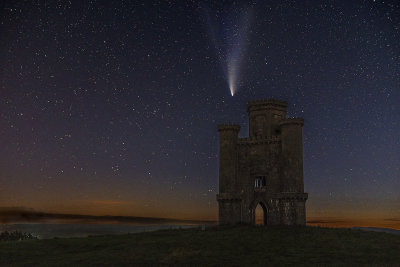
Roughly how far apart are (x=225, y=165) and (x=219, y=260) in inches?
858

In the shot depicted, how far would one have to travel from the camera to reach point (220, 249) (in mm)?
30359

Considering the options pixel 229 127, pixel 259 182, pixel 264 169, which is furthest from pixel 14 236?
pixel 264 169

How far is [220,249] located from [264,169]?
58.1 ft

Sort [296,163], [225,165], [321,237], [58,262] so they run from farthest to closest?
[225,165]
[296,163]
[321,237]
[58,262]

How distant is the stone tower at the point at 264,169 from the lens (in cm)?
4381

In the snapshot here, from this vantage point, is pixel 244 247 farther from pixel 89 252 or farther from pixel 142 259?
pixel 89 252

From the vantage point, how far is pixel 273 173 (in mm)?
45750

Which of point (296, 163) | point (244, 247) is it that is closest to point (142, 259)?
point (244, 247)

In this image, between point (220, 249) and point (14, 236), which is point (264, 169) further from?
point (14, 236)

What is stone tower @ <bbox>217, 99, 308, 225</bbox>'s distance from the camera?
43812 millimetres

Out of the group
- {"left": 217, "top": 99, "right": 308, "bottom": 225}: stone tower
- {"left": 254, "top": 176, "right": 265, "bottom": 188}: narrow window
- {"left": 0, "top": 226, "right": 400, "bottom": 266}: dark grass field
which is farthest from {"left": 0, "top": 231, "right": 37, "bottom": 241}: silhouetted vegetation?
{"left": 254, "top": 176, "right": 265, "bottom": 188}: narrow window

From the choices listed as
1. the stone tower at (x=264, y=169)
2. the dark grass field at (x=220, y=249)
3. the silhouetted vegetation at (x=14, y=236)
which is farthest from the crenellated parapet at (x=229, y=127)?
the silhouetted vegetation at (x=14, y=236)

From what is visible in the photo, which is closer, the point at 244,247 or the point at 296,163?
the point at 244,247

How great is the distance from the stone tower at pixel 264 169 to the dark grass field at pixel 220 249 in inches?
171
